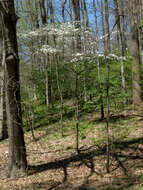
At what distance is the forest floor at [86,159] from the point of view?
4.78 metres

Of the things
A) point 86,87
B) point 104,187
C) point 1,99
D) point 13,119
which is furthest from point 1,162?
point 86,87

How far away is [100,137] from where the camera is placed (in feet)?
24.4

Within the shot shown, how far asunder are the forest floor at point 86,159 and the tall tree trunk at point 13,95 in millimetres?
407

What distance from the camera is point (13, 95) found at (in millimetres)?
5023

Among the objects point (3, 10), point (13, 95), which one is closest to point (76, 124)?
point (13, 95)

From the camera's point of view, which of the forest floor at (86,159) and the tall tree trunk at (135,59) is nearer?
the forest floor at (86,159)

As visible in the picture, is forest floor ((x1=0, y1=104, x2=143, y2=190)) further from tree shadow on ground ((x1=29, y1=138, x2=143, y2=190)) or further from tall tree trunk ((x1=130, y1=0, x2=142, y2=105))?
tall tree trunk ((x1=130, y1=0, x2=142, y2=105))

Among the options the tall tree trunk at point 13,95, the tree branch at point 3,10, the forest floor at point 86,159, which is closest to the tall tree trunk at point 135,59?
the forest floor at point 86,159

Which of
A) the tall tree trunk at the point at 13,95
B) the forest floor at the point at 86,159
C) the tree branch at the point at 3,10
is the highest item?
the tree branch at the point at 3,10

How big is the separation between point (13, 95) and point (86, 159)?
2.91 m

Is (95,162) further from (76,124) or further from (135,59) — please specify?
(135,59)

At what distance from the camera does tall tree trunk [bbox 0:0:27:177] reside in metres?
4.82

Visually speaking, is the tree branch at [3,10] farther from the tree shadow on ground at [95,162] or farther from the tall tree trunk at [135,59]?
the tall tree trunk at [135,59]

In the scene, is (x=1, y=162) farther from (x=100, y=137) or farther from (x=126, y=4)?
(x=126, y=4)
